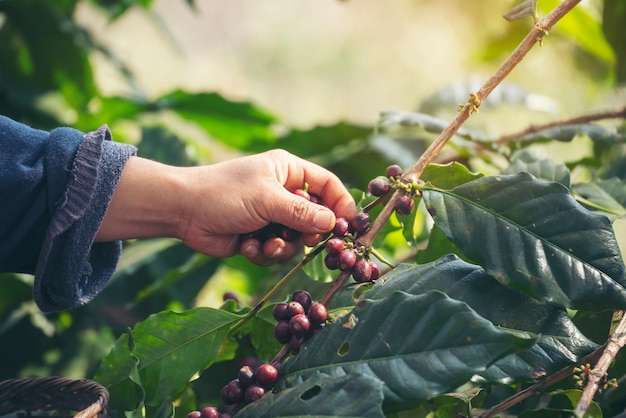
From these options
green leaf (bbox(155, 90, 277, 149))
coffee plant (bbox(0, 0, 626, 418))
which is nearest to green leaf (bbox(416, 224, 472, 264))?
coffee plant (bbox(0, 0, 626, 418))

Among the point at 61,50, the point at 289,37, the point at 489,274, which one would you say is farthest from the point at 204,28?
the point at 489,274

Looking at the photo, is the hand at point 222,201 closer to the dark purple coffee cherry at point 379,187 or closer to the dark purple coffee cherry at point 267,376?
the dark purple coffee cherry at point 379,187

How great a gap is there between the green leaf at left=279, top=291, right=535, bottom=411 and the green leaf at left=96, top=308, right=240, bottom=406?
0.14 m

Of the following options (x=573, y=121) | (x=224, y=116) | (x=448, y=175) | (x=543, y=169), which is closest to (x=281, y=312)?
(x=448, y=175)

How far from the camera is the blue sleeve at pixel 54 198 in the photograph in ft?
2.50

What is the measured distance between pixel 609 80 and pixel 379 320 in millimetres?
1261

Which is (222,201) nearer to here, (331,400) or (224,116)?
(331,400)

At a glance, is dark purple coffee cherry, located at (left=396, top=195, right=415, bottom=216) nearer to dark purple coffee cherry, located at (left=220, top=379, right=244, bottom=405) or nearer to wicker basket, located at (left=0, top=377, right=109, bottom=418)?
dark purple coffee cherry, located at (left=220, top=379, right=244, bottom=405)

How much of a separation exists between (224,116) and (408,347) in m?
1.05

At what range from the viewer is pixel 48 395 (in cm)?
74

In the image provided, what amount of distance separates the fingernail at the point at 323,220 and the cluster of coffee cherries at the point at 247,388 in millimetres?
165

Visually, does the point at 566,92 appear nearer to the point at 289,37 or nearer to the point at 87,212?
the point at 87,212

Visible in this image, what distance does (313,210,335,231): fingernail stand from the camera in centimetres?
74

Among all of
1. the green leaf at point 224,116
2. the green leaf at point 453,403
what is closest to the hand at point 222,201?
the green leaf at point 453,403
